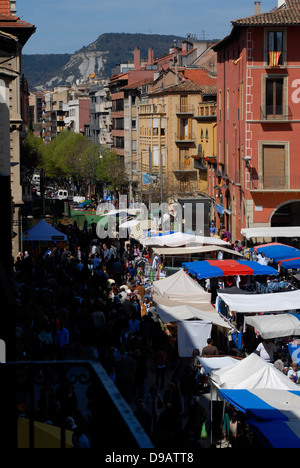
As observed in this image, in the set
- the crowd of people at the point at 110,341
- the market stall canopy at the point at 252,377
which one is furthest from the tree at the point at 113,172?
the market stall canopy at the point at 252,377

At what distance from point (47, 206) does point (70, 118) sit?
9220cm

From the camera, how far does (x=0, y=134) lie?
32.4 metres

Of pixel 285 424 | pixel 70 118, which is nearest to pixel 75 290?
pixel 285 424

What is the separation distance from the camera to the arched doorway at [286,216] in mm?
43300

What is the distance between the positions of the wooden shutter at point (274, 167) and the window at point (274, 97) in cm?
162

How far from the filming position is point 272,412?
1192cm

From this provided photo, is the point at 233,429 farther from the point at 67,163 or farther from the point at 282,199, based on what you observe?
the point at 67,163

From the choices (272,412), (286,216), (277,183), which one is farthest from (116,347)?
(286,216)

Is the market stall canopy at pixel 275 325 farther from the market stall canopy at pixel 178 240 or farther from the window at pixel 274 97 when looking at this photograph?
the window at pixel 274 97

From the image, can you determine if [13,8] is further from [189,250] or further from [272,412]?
[272,412]

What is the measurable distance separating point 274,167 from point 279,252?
41.2 ft

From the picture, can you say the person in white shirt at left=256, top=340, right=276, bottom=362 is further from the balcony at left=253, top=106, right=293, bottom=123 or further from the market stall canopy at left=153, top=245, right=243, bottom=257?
the balcony at left=253, top=106, right=293, bottom=123

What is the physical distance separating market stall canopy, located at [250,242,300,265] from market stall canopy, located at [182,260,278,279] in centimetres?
177

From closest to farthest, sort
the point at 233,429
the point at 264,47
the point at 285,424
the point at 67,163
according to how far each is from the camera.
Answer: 1. the point at 285,424
2. the point at 233,429
3. the point at 264,47
4. the point at 67,163
